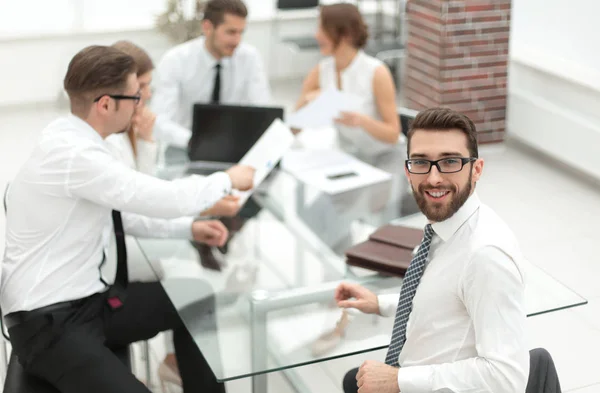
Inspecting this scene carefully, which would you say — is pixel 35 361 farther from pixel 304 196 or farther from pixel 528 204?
pixel 528 204

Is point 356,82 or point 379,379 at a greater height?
point 356,82

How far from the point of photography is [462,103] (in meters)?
5.98

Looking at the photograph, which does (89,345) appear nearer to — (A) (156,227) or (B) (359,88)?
(A) (156,227)

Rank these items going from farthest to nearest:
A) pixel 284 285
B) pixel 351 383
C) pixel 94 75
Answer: pixel 284 285, pixel 94 75, pixel 351 383

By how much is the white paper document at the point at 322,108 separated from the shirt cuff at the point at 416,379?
189 cm

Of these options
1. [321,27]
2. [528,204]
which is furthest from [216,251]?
[528,204]

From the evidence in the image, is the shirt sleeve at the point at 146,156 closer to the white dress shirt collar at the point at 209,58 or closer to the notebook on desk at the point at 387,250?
the white dress shirt collar at the point at 209,58

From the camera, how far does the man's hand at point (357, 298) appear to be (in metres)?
2.44

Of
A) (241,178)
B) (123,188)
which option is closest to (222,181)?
(241,178)

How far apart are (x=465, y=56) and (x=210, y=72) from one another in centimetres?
221

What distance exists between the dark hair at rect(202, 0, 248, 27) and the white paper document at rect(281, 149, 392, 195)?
2.61ft

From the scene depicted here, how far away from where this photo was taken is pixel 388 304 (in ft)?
7.95

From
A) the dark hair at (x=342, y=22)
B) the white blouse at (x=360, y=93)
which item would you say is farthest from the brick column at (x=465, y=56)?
the dark hair at (x=342, y=22)

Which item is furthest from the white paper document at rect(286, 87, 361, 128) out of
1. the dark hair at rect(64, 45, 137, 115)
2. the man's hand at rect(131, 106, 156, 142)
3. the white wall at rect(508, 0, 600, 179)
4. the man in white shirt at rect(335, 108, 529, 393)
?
the white wall at rect(508, 0, 600, 179)
